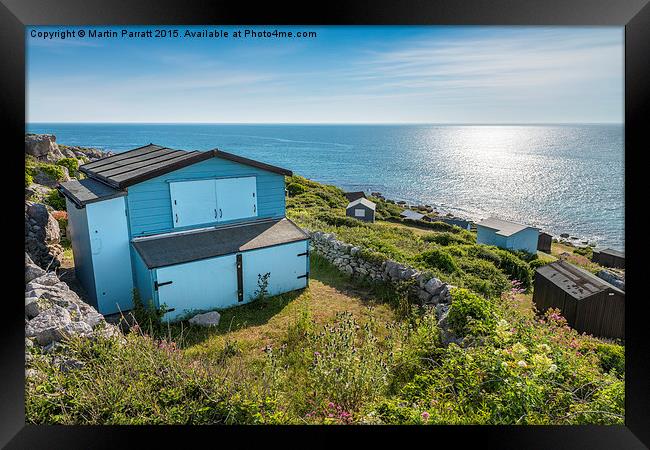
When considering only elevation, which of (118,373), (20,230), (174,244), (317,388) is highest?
(20,230)

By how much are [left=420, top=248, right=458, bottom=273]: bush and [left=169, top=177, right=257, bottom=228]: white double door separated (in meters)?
3.83

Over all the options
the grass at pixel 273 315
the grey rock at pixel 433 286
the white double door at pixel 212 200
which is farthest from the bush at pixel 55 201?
the grey rock at pixel 433 286

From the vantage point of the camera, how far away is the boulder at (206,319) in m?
6.41

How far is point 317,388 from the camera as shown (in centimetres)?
406

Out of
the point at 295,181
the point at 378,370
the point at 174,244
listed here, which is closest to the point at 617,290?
the point at 378,370

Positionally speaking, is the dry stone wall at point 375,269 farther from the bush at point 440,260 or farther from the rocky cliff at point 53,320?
the rocky cliff at point 53,320

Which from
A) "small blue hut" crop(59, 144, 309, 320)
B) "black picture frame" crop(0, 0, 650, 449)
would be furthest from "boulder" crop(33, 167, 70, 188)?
"black picture frame" crop(0, 0, 650, 449)

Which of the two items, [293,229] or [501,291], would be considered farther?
[293,229]

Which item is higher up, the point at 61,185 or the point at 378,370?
the point at 61,185

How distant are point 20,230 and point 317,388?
3.28 meters

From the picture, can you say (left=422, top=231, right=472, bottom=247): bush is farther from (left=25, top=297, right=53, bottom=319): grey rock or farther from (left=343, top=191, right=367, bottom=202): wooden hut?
(left=25, top=297, right=53, bottom=319): grey rock

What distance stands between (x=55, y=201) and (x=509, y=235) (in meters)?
12.4

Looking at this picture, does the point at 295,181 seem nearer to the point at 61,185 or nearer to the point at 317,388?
the point at 61,185

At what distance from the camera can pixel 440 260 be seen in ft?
25.2
